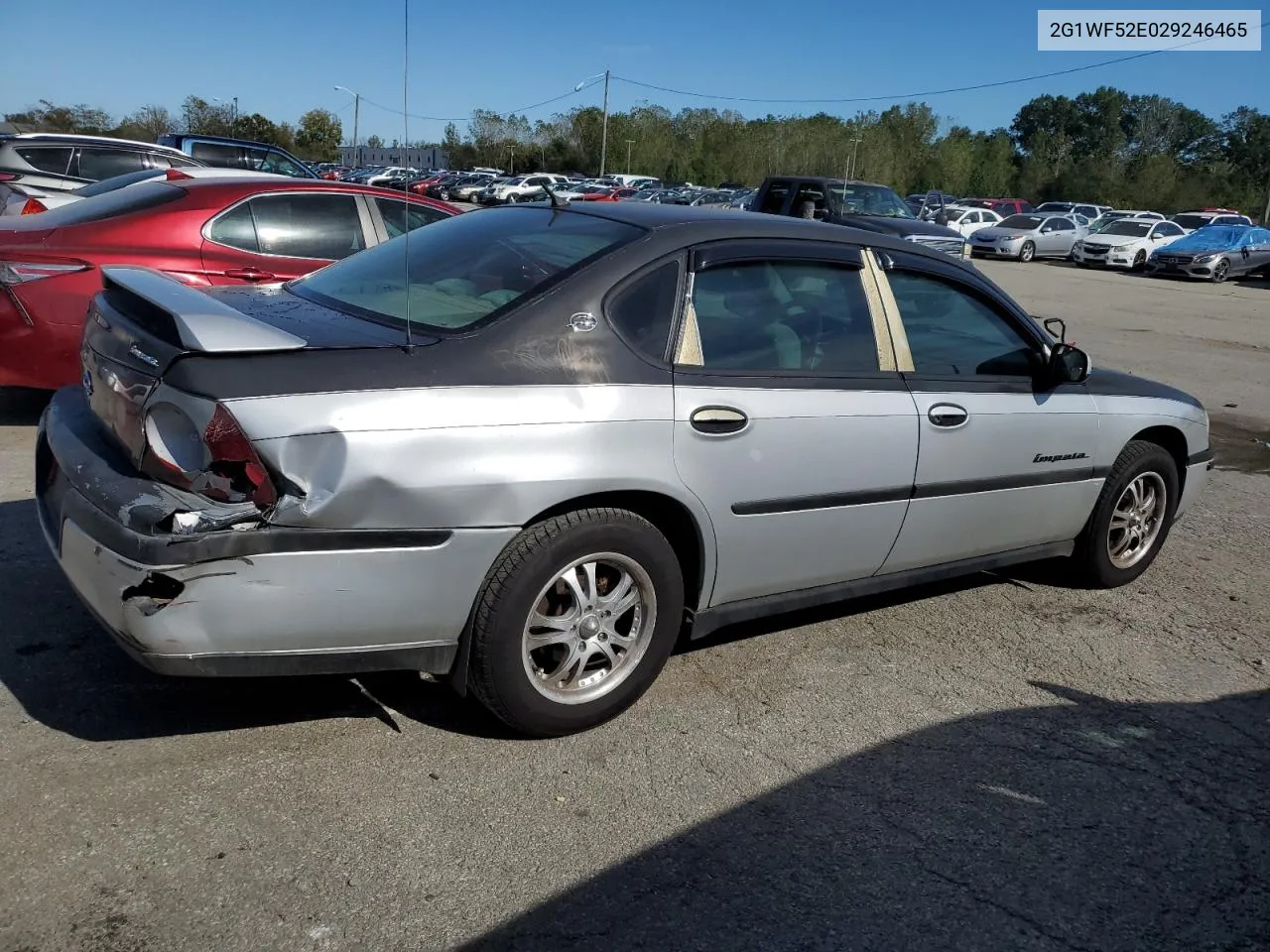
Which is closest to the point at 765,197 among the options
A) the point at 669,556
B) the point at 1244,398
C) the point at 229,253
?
the point at 1244,398

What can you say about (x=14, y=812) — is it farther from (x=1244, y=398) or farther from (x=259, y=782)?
(x=1244, y=398)

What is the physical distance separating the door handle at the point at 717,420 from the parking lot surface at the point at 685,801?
97 centimetres

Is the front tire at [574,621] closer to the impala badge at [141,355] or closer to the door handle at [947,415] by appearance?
the impala badge at [141,355]

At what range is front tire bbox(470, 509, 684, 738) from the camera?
3.16 meters

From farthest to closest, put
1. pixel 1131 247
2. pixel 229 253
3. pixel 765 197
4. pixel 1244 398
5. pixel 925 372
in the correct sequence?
pixel 1131 247
pixel 765 197
pixel 1244 398
pixel 229 253
pixel 925 372

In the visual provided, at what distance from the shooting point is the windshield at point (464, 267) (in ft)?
11.4

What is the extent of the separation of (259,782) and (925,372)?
2.68 meters

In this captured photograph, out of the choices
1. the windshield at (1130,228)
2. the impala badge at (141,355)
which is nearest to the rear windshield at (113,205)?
the impala badge at (141,355)

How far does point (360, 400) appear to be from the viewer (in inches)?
115

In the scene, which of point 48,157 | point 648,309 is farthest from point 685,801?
point 48,157

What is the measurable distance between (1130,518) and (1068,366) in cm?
98

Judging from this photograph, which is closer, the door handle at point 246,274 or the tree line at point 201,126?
the door handle at point 246,274

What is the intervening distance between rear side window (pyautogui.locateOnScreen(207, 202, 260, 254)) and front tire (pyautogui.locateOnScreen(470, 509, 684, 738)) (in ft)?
13.8

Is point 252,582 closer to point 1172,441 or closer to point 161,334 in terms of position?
point 161,334
